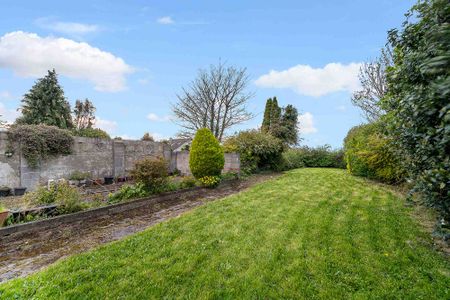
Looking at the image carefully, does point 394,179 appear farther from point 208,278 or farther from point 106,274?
point 106,274

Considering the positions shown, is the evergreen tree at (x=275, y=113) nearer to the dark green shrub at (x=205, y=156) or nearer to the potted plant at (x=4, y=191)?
the dark green shrub at (x=205, y=156)

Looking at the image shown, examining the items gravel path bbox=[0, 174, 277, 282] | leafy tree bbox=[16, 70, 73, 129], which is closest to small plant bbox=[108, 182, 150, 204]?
gravel path bbox=[0, 174, 277, 282]

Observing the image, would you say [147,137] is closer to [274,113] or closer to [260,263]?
[274,113]

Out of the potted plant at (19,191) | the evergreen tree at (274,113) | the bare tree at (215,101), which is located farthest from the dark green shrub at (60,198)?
the evergreen tree at (274,113)

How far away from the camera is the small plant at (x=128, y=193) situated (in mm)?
6690

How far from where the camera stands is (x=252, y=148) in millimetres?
14008

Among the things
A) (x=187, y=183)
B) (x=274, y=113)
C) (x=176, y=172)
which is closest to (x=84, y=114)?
(x=176, y=172)

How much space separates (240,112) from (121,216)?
52.2 ft

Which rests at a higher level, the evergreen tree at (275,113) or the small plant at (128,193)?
the evergreen tree at (275,113)

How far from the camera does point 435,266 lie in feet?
10.3

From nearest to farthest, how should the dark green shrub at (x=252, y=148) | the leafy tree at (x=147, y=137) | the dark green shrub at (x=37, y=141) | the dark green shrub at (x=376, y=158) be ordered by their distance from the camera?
the dark green shrub at (x=37, y=141) < the dark green shrub at (x=376, y=158) < the dark green shrub at (x=252, y=148) < the leafy tree at (x=147, y=137)

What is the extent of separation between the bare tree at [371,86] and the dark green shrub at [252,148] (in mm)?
5598

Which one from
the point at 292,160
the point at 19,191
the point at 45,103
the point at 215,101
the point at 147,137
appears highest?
the point at 45,103

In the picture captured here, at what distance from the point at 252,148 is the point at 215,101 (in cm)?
760
